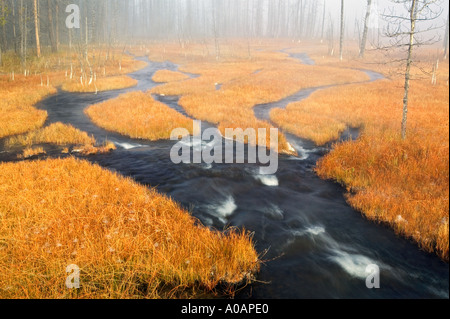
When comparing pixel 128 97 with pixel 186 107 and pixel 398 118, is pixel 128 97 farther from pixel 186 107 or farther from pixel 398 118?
pixel 398 118

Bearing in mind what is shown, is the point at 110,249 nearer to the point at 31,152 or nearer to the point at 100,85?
the point at 31,152

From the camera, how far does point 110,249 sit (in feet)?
17.8

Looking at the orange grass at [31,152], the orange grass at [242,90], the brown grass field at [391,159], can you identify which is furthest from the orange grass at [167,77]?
the orange grass at [31,152]

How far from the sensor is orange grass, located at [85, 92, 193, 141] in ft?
52.0

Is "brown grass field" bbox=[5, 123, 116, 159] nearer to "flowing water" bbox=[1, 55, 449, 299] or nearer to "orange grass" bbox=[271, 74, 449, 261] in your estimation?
"flowing water" bbox=[1, 55, 449, 299]

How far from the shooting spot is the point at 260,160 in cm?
1225

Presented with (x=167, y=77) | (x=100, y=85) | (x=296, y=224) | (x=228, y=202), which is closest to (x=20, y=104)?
(x=100, y=85)

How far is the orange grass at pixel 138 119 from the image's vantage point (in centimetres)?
1585

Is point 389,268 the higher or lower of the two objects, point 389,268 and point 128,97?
the lower

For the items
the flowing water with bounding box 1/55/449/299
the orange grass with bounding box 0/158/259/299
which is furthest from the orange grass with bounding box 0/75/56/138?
the orange grass with bounding box 0/158/259/299

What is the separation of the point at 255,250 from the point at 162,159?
7.42 m

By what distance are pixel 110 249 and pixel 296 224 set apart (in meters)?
4.63

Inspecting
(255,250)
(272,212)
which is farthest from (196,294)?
(272,212)
